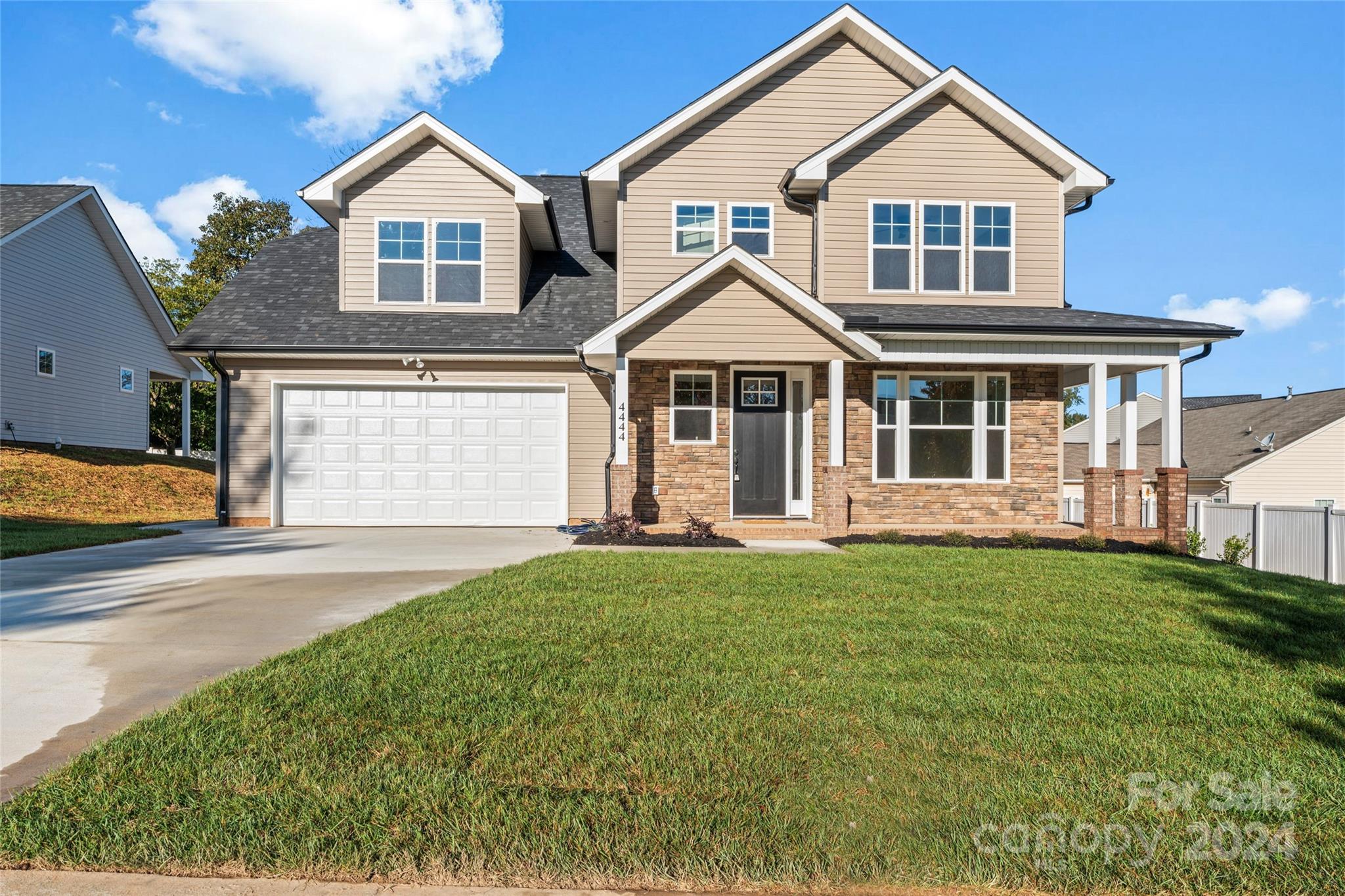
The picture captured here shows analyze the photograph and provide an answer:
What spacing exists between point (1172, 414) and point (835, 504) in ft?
18.3

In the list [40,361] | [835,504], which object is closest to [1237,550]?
[835,504]

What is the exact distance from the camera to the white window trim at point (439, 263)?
13648mm

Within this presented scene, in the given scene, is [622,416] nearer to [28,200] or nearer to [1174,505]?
[1174,505]

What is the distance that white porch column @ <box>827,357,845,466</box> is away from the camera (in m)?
11.0

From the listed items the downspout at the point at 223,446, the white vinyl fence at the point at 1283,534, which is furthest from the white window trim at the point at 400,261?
the white vinyl fence at the point at 1283,534

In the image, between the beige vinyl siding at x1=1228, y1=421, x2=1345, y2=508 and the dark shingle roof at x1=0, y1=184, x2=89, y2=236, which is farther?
the beige vinyl siding at x1=1228, y1=421, x2=1345, y2=508

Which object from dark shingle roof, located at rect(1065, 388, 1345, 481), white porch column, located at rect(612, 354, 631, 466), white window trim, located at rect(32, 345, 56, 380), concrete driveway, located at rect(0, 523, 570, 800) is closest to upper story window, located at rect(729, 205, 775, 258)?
white porch column, located at rect(612, 354, 631, 466)

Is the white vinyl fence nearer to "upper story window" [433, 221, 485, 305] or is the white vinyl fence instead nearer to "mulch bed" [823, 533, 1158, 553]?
"mulch bed" [823, 533, 1158, 553]

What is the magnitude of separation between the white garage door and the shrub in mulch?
5.40 m

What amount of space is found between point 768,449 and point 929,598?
6.15 m

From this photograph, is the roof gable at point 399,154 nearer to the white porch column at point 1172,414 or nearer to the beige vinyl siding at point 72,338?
the beige vinyl siding at point 72,338

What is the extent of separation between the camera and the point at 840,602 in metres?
6.28

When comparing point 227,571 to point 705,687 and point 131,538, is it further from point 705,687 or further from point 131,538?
point 705,687

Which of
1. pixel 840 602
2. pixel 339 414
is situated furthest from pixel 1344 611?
pixel 339 414
